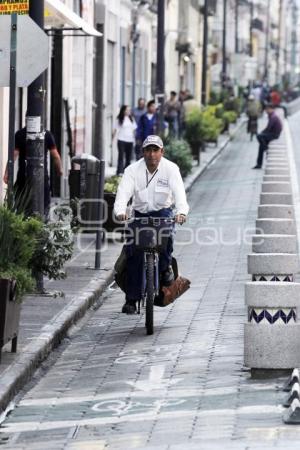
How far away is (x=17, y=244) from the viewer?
12.3 metres

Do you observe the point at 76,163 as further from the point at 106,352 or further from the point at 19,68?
the point at 106,352

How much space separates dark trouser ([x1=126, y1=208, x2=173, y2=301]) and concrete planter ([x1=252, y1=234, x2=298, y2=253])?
988mm

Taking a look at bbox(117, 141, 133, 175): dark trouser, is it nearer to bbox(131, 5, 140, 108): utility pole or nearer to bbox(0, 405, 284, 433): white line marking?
bbox(131, 5, 140, 108): utility pole

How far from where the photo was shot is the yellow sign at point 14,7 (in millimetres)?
14578

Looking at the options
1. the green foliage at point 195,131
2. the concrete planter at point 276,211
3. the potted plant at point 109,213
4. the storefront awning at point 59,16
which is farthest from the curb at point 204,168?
the concrete planter at point 276,211

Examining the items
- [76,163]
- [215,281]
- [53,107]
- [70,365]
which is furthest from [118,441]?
[53,107]

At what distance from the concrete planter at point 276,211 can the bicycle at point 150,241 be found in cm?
488

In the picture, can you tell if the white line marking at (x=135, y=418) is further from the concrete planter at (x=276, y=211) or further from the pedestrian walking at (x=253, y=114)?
the pedestrian walking at (x=253, y=114)

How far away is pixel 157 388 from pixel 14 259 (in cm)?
162

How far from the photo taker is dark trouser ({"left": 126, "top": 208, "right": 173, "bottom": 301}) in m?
14.4

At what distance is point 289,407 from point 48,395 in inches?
79.1

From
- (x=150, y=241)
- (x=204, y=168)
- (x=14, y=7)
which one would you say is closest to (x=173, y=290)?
(x=150, y=241)

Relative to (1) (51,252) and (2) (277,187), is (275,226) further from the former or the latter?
(2) (277,187)

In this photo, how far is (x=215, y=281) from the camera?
18172 mm
